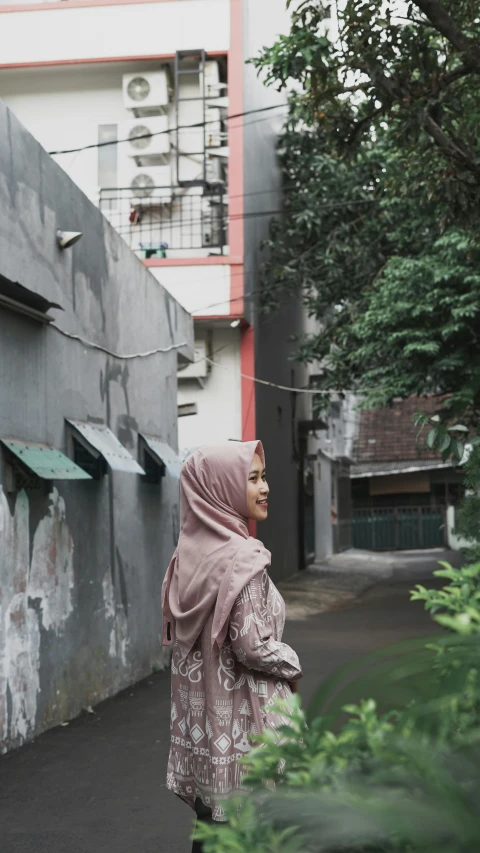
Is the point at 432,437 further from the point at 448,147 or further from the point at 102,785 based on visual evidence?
the point at 448,147

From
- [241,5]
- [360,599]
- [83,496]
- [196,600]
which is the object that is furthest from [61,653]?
[241,5]

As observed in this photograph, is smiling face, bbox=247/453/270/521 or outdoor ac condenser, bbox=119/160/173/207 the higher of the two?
outdoor ac condenser, bbox=119/160/173/207

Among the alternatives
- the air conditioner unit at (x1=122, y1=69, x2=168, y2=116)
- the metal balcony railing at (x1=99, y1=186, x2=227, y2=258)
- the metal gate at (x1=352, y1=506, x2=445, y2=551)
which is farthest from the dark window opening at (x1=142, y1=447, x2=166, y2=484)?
the metal gate at (x1=352, y1=506, x2=445, y2=551)

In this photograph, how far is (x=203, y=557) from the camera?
356 cm

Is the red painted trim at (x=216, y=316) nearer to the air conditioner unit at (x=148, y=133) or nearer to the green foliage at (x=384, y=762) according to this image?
the air conditioner unit at (x=148, y=133)

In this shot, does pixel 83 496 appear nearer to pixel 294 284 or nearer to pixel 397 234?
pixel 397 234

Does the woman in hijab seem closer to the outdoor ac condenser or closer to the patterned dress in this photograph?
the patterned dress

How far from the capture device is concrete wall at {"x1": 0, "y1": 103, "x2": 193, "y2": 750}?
265 inches

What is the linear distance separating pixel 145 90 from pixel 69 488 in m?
11.2

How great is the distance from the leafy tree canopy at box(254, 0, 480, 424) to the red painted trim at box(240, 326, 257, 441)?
2.91ft

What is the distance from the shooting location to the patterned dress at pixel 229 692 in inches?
132

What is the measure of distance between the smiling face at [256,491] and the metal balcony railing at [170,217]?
13.8 m

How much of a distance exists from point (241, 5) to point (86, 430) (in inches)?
448

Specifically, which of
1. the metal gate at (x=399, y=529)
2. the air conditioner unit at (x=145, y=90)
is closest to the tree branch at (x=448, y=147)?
the air conditioner unit at (x=145, y=90)
